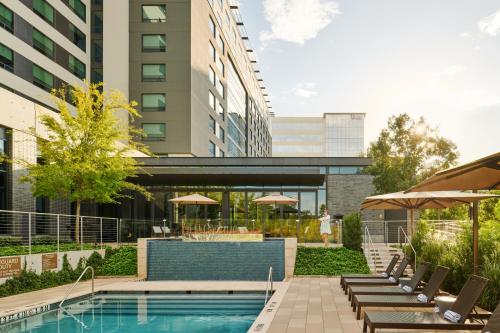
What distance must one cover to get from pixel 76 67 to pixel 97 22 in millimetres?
5055

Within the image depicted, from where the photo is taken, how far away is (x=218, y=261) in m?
18.9

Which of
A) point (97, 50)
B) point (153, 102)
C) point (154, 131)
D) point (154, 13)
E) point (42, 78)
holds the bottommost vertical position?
point (154, 131)

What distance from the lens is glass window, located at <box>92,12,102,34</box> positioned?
3989 centimetres

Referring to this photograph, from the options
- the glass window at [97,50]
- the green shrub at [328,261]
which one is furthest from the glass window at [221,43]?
the green shrub at [328,261]

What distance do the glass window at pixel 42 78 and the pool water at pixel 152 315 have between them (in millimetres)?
21055

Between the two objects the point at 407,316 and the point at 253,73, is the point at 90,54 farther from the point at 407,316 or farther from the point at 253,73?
the point at 253,73

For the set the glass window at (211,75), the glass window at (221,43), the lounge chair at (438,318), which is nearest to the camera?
the lounge chair at (438,318)

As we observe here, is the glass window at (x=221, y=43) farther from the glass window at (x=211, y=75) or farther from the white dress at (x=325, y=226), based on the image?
the white dress at (x=325, y=226)

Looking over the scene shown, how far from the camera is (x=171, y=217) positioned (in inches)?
1228

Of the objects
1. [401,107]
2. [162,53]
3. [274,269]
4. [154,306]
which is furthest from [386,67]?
[162,53]

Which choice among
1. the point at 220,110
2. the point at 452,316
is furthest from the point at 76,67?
the point at 452,316

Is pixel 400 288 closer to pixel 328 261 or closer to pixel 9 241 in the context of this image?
pixel 328 261

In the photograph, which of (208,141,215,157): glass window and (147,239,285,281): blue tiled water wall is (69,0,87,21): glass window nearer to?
(208,141,215,157): glass window

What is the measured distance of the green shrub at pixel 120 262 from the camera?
19484 millimetres
